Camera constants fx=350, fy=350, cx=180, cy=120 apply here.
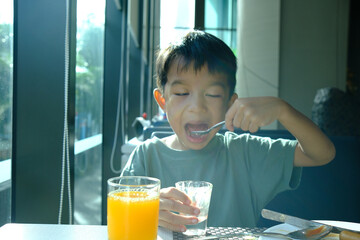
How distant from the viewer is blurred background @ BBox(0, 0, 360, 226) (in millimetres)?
968

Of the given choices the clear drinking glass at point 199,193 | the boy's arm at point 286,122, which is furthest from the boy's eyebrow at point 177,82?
the clear drinking glass at point 199,193

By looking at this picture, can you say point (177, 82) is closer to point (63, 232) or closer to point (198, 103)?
point (198, 103)

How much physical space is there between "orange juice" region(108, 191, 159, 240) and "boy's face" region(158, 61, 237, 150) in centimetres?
51

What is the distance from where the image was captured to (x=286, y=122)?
972 mm

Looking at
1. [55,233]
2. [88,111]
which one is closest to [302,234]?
[55,233]

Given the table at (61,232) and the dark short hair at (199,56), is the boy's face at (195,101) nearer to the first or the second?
the dark short hair at (199,56)

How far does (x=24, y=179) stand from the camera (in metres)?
0.97

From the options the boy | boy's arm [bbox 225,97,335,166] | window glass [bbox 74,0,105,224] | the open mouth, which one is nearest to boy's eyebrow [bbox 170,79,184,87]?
the boy

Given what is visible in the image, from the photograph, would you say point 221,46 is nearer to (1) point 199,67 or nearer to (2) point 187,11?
(1) point 199,67

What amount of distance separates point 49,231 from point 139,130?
2.20 meters

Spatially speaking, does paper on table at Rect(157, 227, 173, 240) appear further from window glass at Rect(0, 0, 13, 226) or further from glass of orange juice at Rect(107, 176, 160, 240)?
window glass at Rect(0, 0, 13, 226)

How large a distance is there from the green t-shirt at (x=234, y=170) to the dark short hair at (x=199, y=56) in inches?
8.0

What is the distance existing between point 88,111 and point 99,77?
48 cm

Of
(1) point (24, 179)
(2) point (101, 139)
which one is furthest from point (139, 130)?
(1) point (24, 179)
